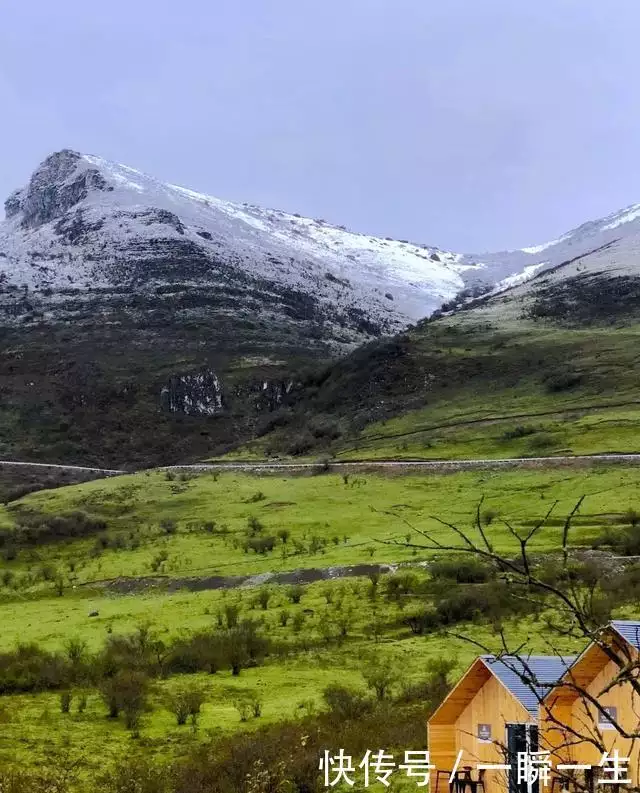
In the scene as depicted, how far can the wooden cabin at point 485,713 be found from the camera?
37.6 feet

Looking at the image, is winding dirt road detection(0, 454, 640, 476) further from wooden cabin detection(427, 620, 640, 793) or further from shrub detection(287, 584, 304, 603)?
wooden cabin detection(427, 620, 640, 793)

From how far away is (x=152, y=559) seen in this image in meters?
43.8

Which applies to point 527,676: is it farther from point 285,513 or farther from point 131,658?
point 285,513

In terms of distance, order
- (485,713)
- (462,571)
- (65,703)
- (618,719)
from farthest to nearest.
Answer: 1. (462,571)
2. (65,703)
3. (485,713)
4. (618,719)

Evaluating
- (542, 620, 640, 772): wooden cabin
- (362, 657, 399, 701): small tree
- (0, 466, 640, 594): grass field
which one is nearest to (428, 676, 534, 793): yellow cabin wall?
(542, 620, 640, 772): wooden cabin

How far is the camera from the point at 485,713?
12281 mm

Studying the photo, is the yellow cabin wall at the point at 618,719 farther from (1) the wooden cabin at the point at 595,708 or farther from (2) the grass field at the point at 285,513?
(2) the grass field at the point at 285,513

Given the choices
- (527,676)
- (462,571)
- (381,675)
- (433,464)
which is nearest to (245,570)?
(462,571)

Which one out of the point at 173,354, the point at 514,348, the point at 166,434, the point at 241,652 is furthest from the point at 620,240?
the point at 241,652

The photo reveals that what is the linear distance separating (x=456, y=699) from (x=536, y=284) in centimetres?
16141

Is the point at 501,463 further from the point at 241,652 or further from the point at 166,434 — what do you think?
the point at 166,434

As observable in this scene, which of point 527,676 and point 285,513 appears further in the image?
point 285,513

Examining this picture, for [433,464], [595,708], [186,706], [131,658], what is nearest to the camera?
[595,708]

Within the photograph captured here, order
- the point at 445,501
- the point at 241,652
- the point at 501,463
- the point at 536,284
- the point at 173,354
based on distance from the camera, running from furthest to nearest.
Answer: the point at 536,284, the point at 173,354, the point at 501,463, the point at 445,501, the point at 241,652
